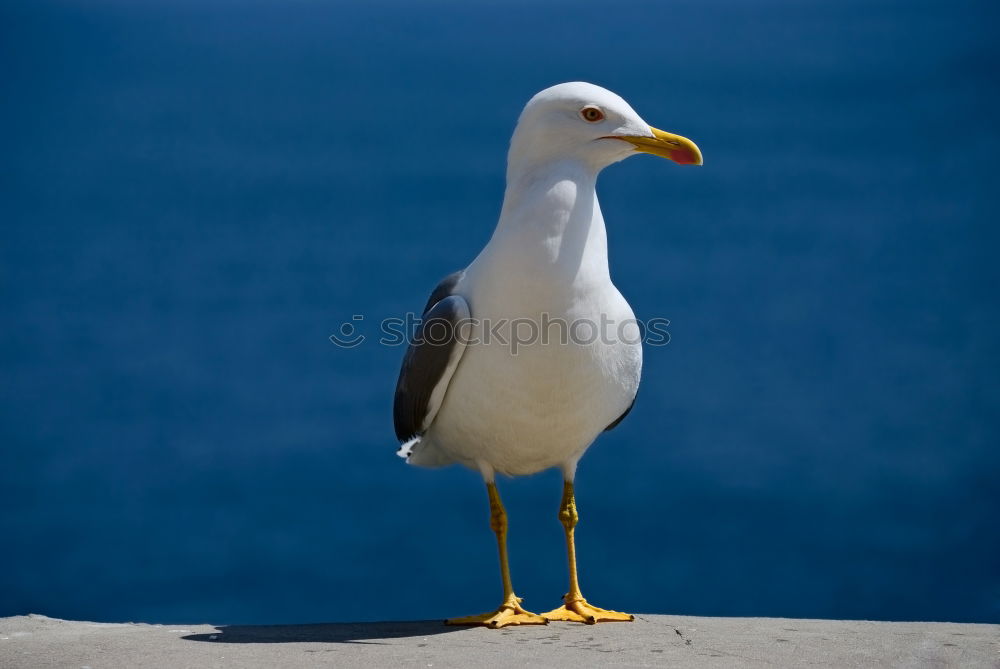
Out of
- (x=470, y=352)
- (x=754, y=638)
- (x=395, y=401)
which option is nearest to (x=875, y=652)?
(x=754, y=638)

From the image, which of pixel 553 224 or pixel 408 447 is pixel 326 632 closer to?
pixel 408 447

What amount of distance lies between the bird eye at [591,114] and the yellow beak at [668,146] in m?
0.08

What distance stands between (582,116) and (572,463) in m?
1.18

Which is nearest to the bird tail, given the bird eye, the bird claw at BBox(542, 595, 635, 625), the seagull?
the seagull

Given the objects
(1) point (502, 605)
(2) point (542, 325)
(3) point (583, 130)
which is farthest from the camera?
(1) point (502, 605)

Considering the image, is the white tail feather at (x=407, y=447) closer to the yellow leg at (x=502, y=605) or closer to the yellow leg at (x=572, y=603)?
the yellow leg at (x=502, y=605)

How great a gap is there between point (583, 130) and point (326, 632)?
73.1 inches

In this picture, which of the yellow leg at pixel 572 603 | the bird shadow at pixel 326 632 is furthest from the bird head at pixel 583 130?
the bird shadow at pixel 326 632

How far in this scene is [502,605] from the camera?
14.1 ft

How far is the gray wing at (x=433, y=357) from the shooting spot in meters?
4.20

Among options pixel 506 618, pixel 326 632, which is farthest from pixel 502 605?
pixel 326 632

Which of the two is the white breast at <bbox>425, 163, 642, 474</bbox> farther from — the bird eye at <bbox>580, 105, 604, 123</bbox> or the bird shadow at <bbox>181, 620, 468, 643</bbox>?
the bird shadow at <bbox>181, 620, 468, 643</bbox>

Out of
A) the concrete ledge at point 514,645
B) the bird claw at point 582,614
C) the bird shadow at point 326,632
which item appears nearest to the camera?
the concrete ledge at point 514,645

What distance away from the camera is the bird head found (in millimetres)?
4172
